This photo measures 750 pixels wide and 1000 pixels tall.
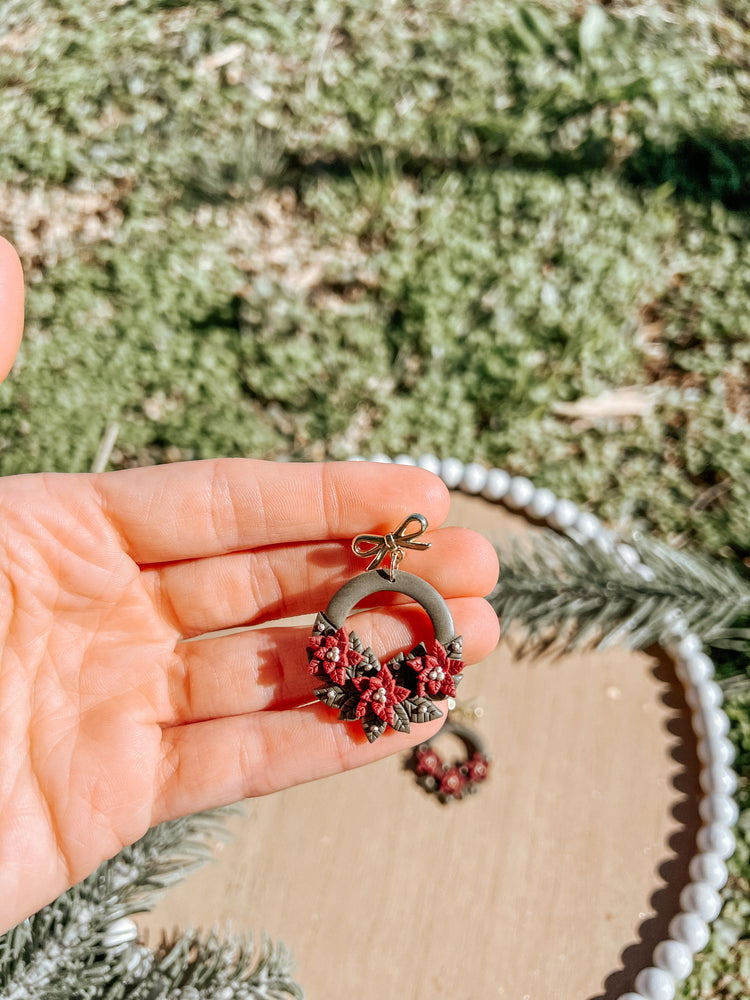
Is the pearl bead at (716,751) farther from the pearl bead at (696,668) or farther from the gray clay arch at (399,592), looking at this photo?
the gray clay arch at (399,592)

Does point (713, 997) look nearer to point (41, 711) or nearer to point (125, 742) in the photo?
point (125, 742)

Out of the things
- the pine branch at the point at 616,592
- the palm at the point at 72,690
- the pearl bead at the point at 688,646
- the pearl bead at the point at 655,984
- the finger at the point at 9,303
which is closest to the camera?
the finger at the point at 9,303

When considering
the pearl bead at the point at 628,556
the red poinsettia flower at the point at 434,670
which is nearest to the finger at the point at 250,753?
the red poinsettia flower at the point at 434,670

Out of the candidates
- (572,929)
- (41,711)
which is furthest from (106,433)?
(572,929)

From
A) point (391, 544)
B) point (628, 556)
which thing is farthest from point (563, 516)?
point (391, 544)

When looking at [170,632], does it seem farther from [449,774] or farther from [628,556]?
[628,556]

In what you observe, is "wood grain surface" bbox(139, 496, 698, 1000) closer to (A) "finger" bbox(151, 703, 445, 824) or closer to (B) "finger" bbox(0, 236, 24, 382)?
(A) "finger" bbox(151, 703, 445, 824)
